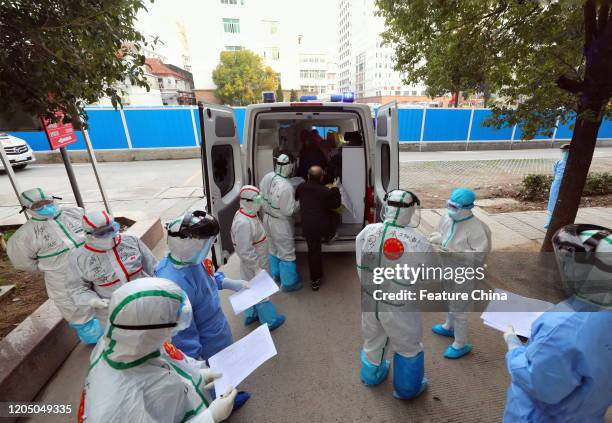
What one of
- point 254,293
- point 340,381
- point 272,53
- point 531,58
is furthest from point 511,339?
point 272,53

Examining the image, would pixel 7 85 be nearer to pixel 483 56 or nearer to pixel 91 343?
pixel 91 343

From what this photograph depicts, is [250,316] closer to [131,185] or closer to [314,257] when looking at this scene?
[314,257]

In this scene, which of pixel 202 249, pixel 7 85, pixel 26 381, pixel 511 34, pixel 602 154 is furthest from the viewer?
pixel 602 154

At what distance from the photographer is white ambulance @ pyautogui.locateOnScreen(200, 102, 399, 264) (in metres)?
3.27

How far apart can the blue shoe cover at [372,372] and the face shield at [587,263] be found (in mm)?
1537

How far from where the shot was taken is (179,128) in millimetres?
13695

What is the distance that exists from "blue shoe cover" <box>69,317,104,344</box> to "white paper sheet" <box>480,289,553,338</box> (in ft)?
10.9

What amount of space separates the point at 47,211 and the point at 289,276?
8.49ft

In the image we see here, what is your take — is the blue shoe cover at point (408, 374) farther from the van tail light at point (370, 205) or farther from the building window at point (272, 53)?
the building window at point (272, 53)

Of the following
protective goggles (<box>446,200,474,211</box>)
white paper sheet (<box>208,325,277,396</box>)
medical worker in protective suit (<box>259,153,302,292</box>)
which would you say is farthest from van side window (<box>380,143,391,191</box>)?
white paper sheet (<box>208,325,277,396</box>)

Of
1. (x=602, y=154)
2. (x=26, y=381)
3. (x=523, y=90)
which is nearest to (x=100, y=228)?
(x=26, y=381)

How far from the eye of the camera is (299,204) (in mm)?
3695

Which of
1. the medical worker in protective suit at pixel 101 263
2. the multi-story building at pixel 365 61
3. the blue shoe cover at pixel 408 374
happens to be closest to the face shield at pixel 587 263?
the blue shoe cover at pixel 408 374

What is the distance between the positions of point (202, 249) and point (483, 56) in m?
3.84
